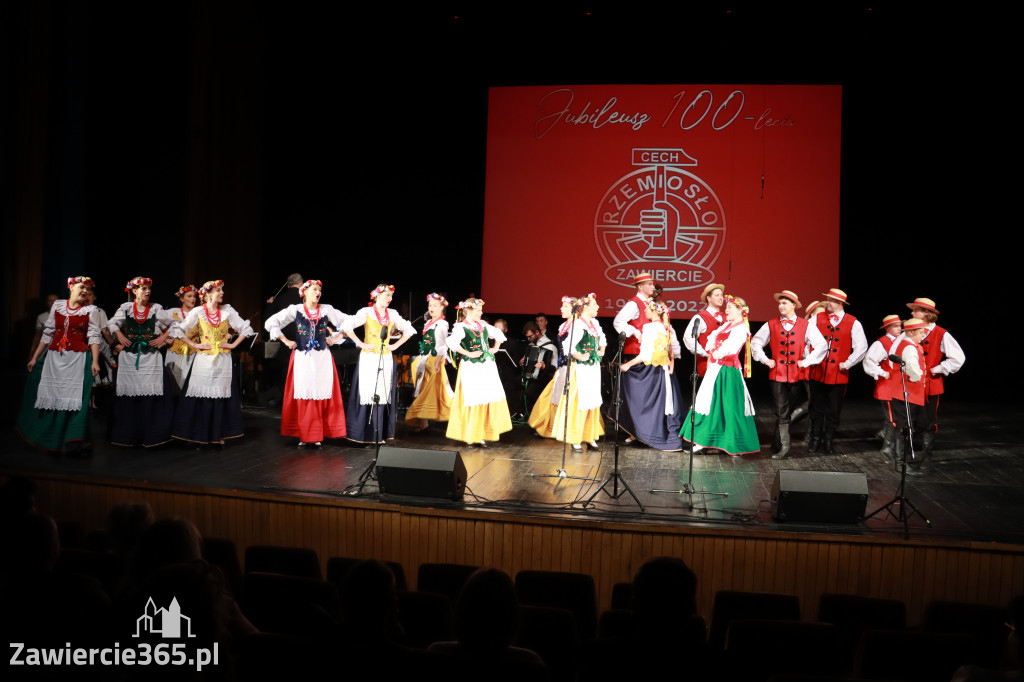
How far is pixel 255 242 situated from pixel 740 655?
10801 millimetres

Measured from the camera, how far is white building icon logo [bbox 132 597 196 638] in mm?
1938

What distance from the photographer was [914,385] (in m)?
7.06

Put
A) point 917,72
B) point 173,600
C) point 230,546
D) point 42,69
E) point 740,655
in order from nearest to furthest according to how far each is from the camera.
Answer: point 173,600 → point 740,655 → point 230,546 → point 42,69 → point 917,72

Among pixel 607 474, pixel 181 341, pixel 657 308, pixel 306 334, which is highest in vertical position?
pixel 657 308

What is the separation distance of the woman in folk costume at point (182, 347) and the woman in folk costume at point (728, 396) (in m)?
4.57

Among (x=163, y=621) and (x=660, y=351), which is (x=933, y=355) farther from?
(x=163, y=621)

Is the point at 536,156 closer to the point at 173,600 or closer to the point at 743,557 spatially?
the point at 743,557

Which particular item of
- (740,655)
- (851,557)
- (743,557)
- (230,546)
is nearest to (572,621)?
(740,655)

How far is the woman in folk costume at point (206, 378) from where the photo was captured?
702 cm

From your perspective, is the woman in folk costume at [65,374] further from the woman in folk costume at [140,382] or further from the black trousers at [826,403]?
the black trousers at [826,403]

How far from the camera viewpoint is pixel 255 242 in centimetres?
1198

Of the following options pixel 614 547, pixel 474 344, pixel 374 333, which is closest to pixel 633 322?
pixel 474 344

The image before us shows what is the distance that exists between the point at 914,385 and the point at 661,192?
173 inches

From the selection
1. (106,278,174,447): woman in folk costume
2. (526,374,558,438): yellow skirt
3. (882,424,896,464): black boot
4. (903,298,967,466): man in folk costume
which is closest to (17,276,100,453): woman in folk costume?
(106,278,174,447): woman in folk costume
